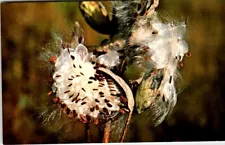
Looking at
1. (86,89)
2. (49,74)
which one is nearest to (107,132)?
(86,89)

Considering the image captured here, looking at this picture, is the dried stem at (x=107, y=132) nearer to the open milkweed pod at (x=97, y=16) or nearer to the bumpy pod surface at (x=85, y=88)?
the bumpy pod surface at (x=85, y=88)

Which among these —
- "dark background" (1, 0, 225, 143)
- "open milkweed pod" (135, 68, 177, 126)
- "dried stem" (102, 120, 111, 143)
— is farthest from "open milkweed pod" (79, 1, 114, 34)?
"dried stem" (102, 120, 111, 143)

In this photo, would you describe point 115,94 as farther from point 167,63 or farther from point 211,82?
point 211,82

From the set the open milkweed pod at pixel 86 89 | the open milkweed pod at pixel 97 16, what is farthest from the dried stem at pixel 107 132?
the open milkweed pod at pixel 97 16

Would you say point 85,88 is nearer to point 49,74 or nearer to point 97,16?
point 49,74

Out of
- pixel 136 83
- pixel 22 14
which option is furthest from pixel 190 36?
pixel 22 14

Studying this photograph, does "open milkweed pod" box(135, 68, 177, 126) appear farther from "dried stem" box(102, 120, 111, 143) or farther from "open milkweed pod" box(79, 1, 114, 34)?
"open milkweed pod" box(79, 1, 114, 34)
